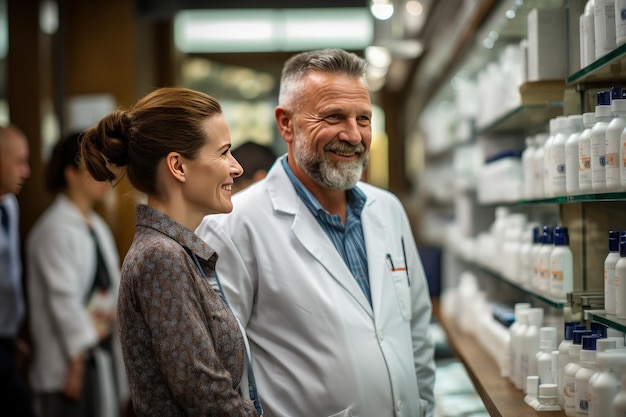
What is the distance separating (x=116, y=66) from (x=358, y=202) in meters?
4.20

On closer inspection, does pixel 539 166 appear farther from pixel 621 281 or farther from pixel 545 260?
pixel 621 281

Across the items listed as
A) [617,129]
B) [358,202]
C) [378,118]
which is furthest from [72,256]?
[378,118]

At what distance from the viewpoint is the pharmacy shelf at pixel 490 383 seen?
104 inches

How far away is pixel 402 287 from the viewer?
2773 millimetres

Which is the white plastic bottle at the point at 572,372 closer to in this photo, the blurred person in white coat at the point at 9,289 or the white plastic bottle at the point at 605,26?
the white plastic bottle at the point at 605,26

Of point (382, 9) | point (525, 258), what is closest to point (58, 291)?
point (525, 258)

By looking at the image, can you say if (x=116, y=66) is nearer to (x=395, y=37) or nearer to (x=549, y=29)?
(x=395, y=37)

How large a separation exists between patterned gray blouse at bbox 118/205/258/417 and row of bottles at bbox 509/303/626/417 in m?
0.91

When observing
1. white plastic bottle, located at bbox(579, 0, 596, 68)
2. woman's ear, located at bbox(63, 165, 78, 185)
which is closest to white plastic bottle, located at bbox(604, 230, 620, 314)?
white plastic bottle, located at bbox(579, 0, 596, 68)

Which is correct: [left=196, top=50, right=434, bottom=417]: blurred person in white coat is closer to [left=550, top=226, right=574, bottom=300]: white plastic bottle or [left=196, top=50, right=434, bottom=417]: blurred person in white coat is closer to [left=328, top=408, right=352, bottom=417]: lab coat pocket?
[left=328, top=408, right=352, bottom=417]: lab coat pocket

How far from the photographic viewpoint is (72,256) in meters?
4.55

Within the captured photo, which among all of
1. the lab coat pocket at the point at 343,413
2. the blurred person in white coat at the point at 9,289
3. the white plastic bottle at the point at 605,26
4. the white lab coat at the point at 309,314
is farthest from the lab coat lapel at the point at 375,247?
the blurred person in white coat at the point at 9,289

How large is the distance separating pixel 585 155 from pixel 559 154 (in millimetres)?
292

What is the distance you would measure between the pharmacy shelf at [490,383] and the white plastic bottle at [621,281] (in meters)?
0.55
